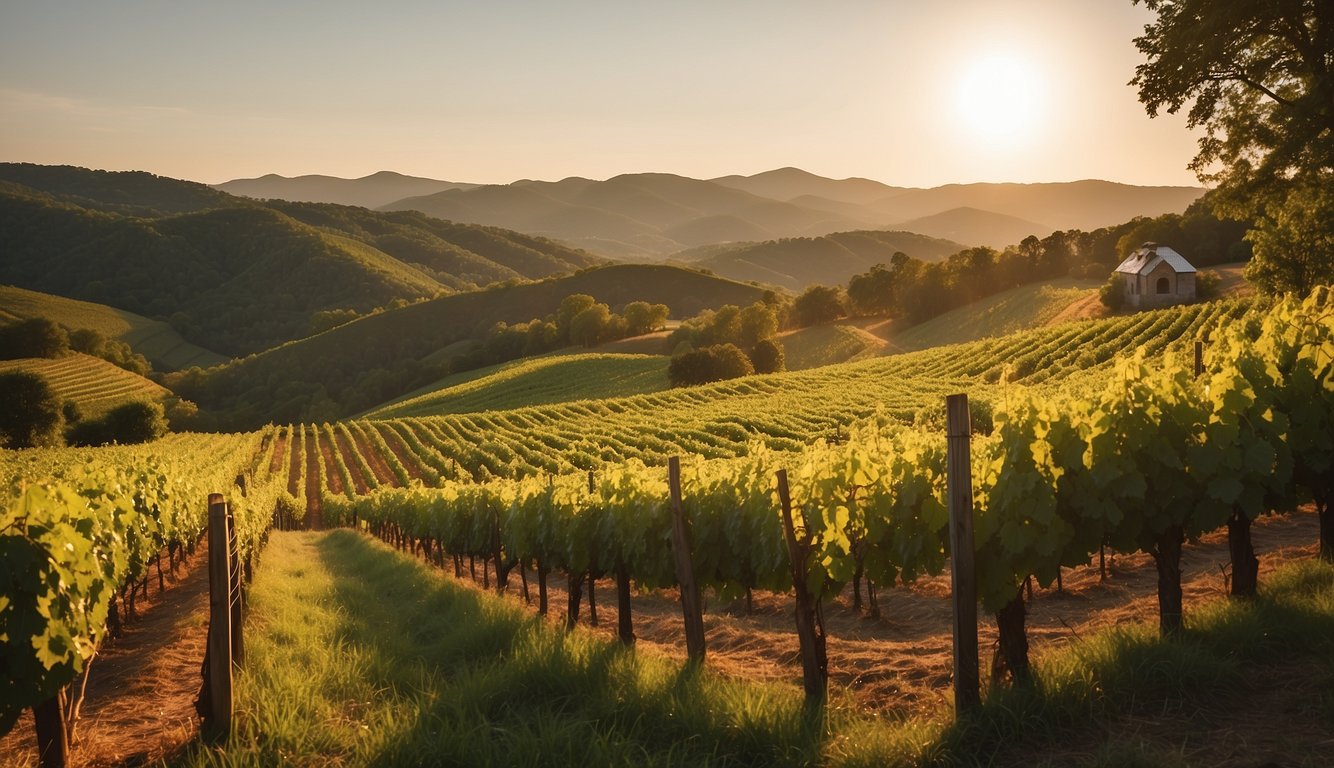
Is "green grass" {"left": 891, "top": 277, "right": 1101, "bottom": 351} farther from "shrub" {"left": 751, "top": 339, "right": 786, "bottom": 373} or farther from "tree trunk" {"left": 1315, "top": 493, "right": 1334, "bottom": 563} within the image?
"tree trunk" {"left": 1315, "top": 493, "right": 1334, "bottom": 563}

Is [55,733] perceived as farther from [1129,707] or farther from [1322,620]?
[1322,620]

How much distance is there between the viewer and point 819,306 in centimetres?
9850

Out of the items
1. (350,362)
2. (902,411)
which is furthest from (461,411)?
(350,362)

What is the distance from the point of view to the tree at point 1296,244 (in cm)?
2077

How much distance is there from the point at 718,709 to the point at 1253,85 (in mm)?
20221

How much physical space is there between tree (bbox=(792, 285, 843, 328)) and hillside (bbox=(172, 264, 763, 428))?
156ft

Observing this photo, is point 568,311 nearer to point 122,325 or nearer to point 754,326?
point 754,326

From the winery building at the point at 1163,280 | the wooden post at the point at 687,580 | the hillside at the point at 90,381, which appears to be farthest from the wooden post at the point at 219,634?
the hillside at the point at 90,381

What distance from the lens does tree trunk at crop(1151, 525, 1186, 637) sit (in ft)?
20.1

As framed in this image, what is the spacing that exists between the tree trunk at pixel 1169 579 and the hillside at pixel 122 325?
147 metres

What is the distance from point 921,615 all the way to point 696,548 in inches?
123

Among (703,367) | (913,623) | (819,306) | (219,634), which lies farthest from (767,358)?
(219,634)

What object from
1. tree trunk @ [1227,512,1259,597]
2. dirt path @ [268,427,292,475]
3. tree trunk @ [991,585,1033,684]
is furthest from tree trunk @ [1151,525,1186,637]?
dirt path @ [268,427,292,475]

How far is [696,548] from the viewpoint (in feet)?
30.9
